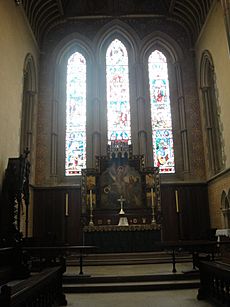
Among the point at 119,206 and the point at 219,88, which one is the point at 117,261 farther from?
the point at 219,88

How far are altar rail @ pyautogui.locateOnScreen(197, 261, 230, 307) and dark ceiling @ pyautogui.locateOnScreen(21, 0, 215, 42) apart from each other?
12361 mm

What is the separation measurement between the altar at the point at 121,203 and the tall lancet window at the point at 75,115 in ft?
5.50

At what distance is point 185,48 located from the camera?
15.8 meters

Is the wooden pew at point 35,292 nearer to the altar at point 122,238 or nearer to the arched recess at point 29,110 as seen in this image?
the altar at point 122,238

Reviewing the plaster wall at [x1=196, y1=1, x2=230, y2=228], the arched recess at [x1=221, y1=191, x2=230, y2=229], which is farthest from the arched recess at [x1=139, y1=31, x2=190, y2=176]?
the arched recess at [x1=221, y1=191, x2=230, y2=229]

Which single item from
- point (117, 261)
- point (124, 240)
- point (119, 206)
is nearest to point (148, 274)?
point (117, 261)

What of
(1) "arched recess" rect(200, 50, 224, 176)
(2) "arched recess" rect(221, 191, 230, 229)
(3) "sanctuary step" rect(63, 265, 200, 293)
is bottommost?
(3) "sanctuary step" rect(63, 265, 200, 293)

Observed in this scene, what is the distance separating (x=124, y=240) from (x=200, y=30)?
31.5 ft

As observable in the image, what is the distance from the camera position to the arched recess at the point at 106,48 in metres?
15.1

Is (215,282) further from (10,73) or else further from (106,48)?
(106,48)

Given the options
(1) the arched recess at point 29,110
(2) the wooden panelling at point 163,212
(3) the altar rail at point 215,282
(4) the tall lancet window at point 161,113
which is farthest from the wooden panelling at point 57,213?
(3) the altar rail at point 215,282

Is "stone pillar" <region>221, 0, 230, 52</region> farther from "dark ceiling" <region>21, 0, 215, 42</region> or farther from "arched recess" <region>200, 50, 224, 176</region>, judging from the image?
"dark ceiling" <region>21, 0, 215, 42</region>

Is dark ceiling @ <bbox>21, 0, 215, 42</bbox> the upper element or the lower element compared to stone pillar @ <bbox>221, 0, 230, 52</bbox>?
upper

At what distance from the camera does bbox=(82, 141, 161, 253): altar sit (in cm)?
1176
